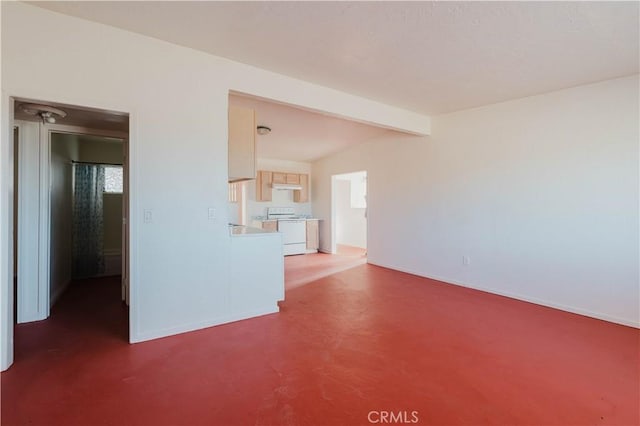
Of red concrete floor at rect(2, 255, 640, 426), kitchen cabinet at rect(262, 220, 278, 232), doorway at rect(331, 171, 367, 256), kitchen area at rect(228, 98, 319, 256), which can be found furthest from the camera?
doorway at rect(331, 171, 367, 256)

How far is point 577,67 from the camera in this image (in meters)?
2.82

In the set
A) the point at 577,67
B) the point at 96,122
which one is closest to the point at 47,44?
the point at 96,122

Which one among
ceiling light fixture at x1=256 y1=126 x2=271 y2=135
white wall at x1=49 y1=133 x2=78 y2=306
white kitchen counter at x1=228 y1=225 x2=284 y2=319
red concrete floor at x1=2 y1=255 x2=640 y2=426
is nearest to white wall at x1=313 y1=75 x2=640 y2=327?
red concrete floor at x1=2 y1=255 x2=640 y2=426

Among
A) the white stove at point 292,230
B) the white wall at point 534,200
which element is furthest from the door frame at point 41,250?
the white wall at point 534,200

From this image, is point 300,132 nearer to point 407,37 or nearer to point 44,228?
point 407,37

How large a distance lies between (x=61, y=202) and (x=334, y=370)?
4.18 meters

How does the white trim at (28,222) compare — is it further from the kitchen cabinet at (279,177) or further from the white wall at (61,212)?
the kitchen cabinet at (279,177)

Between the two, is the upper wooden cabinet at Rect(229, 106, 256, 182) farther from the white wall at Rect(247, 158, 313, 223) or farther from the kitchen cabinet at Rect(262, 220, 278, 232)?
the white wall at Rect(247, 158, 313, 223)

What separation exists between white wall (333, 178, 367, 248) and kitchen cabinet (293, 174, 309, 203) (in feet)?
3.22

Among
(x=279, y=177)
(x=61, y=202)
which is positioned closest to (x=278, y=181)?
(x=279, y=177)

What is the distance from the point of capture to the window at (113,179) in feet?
16.3

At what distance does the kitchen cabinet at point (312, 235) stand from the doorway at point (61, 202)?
3.95 meters

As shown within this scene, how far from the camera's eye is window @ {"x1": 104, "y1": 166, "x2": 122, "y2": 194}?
4.97 metres

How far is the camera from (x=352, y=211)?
28.5 feet
